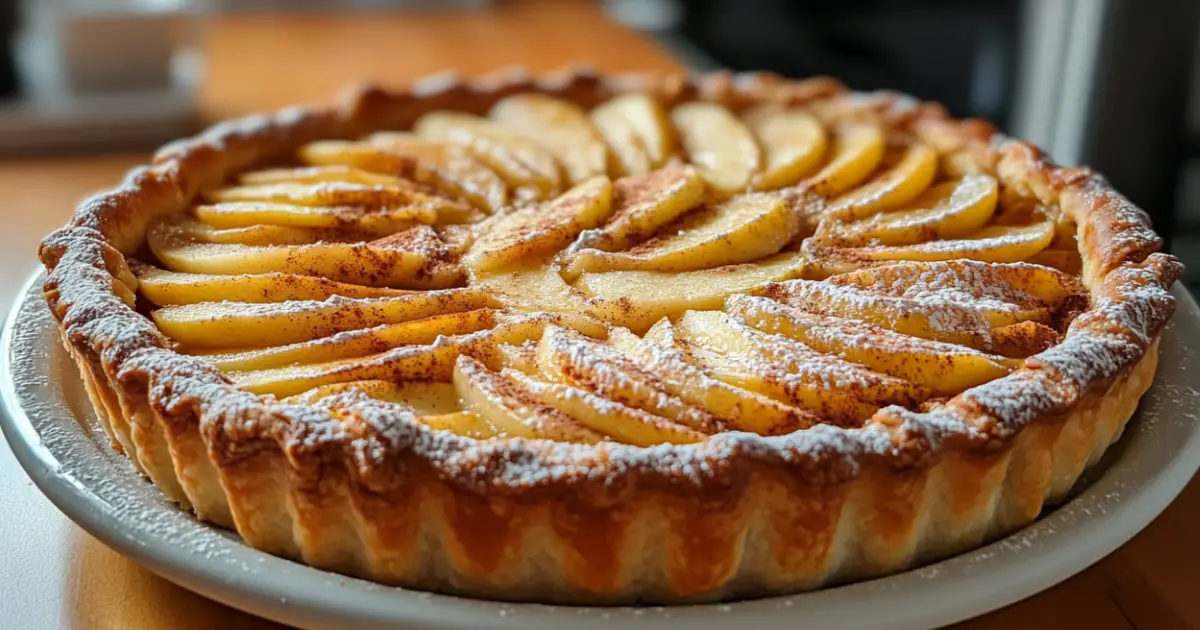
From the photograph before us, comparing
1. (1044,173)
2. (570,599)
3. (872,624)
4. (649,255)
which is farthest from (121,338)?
(1044,173)

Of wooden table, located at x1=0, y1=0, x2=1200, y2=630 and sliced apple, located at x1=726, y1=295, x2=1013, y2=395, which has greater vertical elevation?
sliced apple, located at x1=726, y1=295, x2=1013, y2=395

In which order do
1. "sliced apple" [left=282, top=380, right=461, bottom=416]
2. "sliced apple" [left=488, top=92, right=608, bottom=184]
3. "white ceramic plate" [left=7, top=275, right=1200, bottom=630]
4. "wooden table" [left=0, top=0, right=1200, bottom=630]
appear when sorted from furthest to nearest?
1. "sliced apple" [left=488, top=92, right=608, bottom=184]
2. "sliced apple" [left=282, top=380, right=461, bottom=416]
3. "wooden table" [left=0, top=0, right=1200, bottom=630]
4. "white ceramic plate" [left=7, top=275, right=1200, bottom=630]

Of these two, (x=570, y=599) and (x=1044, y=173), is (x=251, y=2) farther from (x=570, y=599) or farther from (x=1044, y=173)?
(x=570, y=599)

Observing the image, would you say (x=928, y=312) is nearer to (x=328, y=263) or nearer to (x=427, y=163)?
(x=328, y=263)

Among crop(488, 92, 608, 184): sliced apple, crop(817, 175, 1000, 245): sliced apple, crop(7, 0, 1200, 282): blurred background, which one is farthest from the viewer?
crop(7, 0, 1200, 282): blurred background

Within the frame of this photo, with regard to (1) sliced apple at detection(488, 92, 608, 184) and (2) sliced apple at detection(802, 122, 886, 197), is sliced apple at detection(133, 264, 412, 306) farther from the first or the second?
(2) sliced apple at detection(802, 122, 886, 197)

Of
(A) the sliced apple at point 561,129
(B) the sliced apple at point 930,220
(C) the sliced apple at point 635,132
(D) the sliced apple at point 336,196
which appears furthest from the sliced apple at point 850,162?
(D) the sliced apple at point 336,196

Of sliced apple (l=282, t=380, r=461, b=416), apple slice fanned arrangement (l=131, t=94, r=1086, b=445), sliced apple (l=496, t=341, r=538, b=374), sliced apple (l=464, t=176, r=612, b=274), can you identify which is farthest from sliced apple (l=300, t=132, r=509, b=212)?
sliced apple (l=282, t=380, r=461, b=416)
